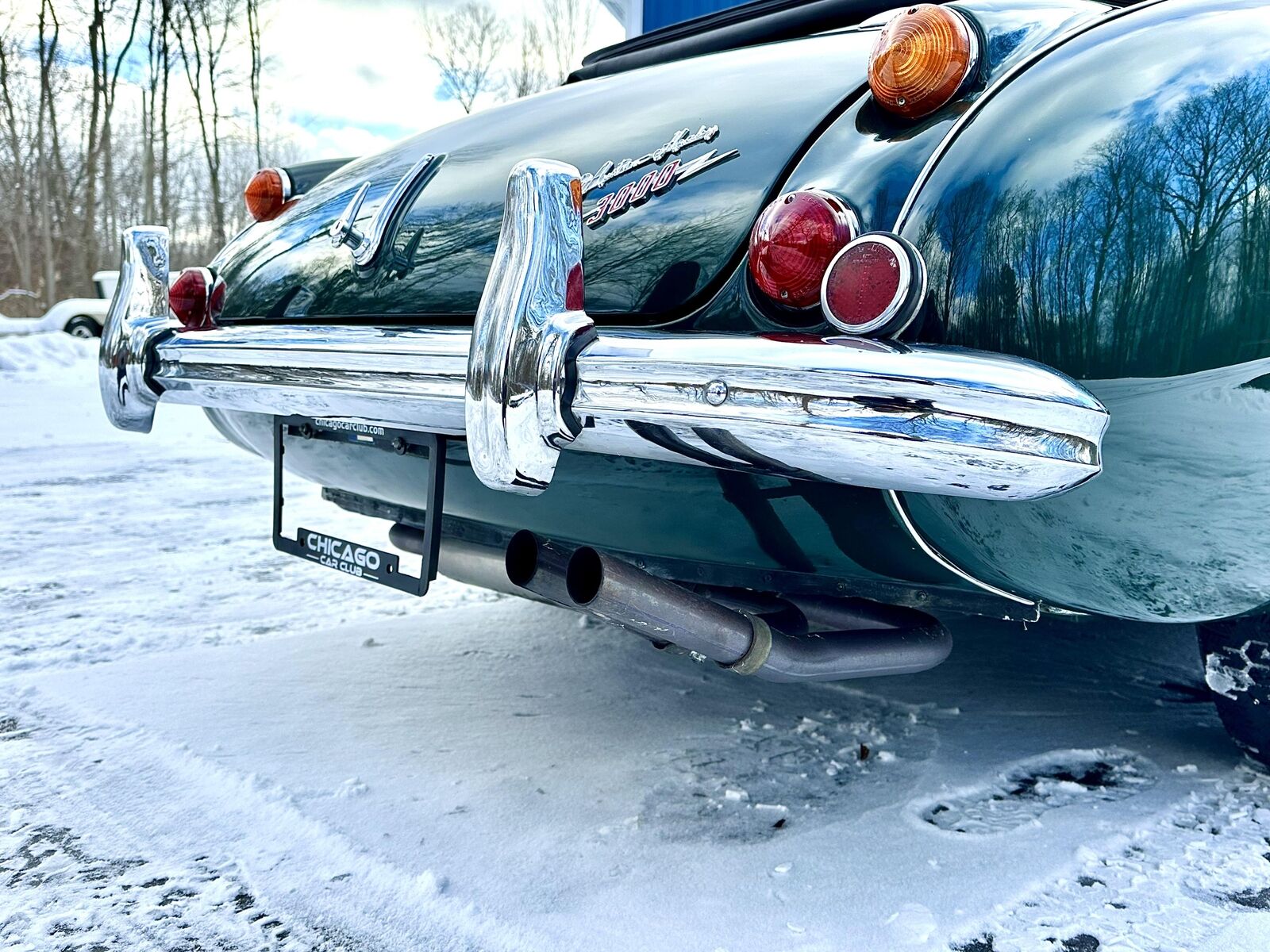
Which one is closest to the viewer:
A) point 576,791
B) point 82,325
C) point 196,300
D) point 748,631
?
point 748,631

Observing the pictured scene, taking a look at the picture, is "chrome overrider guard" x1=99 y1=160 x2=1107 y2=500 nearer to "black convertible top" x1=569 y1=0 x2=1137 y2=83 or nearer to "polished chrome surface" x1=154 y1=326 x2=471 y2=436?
"polished chrome surface" x1=154 y1=326 x2=471 y2=436

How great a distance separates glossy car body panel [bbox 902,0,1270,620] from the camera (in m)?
1.47

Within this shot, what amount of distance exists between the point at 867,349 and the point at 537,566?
0.72 m

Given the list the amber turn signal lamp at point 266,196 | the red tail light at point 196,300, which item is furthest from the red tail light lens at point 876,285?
the amber turn signal lamp at point 266,196

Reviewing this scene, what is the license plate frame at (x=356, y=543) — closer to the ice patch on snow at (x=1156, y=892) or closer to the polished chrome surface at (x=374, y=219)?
the polished chrome surface at (x=374, y=219)

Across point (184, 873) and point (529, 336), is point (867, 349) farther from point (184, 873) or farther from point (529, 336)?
point (184, 873)

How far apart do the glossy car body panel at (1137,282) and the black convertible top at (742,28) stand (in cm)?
59

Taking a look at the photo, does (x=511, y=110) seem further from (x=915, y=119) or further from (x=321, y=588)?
(x=321, y=588)

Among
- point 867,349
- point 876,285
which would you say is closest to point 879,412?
point 867,349

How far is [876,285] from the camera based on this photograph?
1.56 m

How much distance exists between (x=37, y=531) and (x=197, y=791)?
2817mm

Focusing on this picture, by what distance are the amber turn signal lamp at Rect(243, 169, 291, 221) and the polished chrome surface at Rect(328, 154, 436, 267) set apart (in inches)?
22.1

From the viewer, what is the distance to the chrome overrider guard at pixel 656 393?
1.39m

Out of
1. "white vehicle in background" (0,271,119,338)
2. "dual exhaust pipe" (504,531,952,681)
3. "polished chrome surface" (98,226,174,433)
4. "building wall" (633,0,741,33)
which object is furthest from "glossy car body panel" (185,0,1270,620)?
"white vehicle in background" (0,271,119,338)
